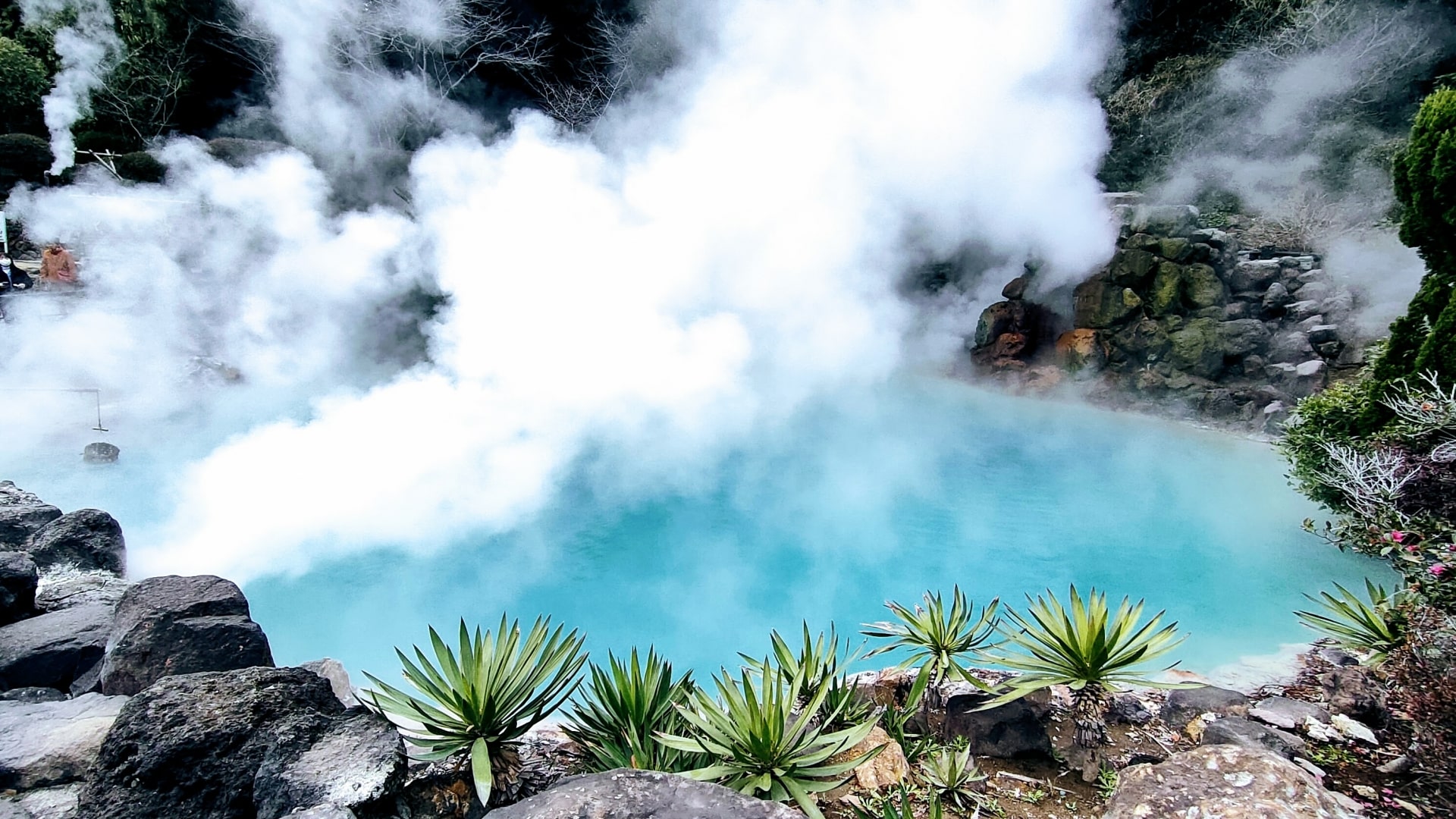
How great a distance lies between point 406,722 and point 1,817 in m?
1.72

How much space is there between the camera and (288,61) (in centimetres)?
1559

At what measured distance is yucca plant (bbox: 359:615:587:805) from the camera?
7.71 feet

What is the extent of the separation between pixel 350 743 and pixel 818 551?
13.1ft

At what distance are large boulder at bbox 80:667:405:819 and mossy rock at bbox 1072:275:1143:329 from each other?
11493 mm

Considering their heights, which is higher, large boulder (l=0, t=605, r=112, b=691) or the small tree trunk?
large boulder (l=0, t=605, r=112, b=691)

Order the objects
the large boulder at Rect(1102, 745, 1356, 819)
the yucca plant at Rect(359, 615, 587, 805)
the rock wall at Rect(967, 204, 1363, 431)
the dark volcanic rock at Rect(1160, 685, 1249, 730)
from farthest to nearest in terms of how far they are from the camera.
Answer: the rock wall at Rect(967, 204, 1363, 431) → the dark volcanic rock at Rect(1160, 685, 1249, 730) → the yucca plant at Rect(359, 615, 587, 805) → the large boulder at Rect(1102, 745, 1356, 819)

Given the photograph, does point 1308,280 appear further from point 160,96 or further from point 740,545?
point 160,96

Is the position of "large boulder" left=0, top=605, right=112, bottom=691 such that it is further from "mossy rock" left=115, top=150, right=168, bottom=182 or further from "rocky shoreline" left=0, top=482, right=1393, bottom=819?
"mossy rock" left=115, top=150, right=168, bottom=182

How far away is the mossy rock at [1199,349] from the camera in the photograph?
1052 cm

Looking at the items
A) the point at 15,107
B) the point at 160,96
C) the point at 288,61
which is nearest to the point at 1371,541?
the point at 288,61

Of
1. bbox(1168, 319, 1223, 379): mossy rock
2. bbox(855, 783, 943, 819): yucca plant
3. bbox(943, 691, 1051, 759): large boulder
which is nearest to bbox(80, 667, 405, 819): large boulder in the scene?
bbox(855, 783, 943, 819): yucca plant

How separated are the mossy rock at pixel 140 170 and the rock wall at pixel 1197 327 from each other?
569 inches

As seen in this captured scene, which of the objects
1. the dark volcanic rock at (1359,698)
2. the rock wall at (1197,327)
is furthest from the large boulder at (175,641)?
the rock wall at (1197,327)

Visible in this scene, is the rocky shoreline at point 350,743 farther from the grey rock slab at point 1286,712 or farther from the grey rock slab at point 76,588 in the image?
the grey rock slab at point 76,588
